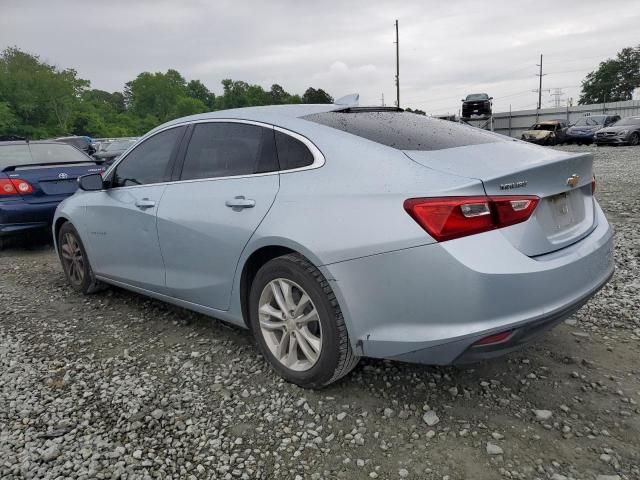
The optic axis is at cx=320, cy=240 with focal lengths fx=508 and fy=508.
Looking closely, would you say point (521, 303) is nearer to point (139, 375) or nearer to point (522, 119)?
point (139, 375)

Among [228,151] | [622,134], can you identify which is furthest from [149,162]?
[622,134]

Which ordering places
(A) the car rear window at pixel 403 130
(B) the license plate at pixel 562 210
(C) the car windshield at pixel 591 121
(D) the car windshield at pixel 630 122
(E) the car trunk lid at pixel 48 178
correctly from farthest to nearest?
1. (C) the car windshield at pixel 591 121
2. (D) the car windshield at pixel 630 122
3. (E) the car trunk lid at pixel 48 178
4. (A) the car rear window at pixel 403 130
5. (B) the license plate at pixel 562 210

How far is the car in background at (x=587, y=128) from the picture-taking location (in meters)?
24.1

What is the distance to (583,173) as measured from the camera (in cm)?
274

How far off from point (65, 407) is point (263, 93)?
105181mm

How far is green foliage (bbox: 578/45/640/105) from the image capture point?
233 ft

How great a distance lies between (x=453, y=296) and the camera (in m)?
2.14

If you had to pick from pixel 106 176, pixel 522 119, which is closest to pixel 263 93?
pixel 522 119

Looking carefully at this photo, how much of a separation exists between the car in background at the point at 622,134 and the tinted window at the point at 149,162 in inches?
869

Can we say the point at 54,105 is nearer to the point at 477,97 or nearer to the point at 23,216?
the point at 477,97

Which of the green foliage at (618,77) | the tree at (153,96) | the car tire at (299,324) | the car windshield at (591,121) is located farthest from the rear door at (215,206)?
the tree at (153,96)

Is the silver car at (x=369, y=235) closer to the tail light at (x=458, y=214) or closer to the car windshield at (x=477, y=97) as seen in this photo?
the tail light at (x=458, y=214)

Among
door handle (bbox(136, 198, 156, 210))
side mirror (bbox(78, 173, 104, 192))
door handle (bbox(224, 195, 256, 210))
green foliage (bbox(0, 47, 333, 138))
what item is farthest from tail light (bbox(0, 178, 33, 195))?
green foliage (bbox(0, 47, 333, 138))

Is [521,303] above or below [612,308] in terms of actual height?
above
